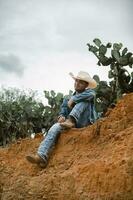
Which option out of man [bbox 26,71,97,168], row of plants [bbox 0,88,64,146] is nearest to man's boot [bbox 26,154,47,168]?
man [bbox 26,71,97,168]

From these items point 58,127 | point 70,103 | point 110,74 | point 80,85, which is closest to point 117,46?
point 110,74

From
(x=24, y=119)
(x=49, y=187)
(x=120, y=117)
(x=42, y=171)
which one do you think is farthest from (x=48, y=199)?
(x=24, y=119)

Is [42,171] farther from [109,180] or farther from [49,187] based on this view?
[109,180]

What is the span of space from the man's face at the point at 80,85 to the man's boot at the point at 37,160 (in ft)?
4.46

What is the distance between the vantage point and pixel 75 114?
904 centimetres

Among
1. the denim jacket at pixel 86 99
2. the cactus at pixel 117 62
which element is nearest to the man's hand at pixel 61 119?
the denim jacket at pixel 86 99

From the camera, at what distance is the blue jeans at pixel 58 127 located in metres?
8.86

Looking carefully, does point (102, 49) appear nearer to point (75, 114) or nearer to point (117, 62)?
point (117, 62)

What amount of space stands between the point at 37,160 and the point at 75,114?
3.08ft

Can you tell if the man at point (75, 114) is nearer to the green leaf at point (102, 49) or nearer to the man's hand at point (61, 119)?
the man's hand at point (61, 119)

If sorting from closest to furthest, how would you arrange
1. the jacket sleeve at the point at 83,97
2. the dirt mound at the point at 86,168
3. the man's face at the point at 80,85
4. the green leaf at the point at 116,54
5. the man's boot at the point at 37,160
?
the dirt mound at the point at 86,168 < the man's boot at the point at 37,160 < the jacket sleeve at the point at 83,97 < the man's face at the point at 80,85 < the green leaf at the point at 116,54

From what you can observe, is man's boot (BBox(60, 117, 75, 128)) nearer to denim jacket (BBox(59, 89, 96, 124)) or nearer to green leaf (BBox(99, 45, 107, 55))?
denim jacket (BBox(59, 89, 96, 124))

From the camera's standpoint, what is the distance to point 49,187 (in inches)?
315

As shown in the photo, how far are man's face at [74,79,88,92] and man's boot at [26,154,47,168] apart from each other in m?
1.36
